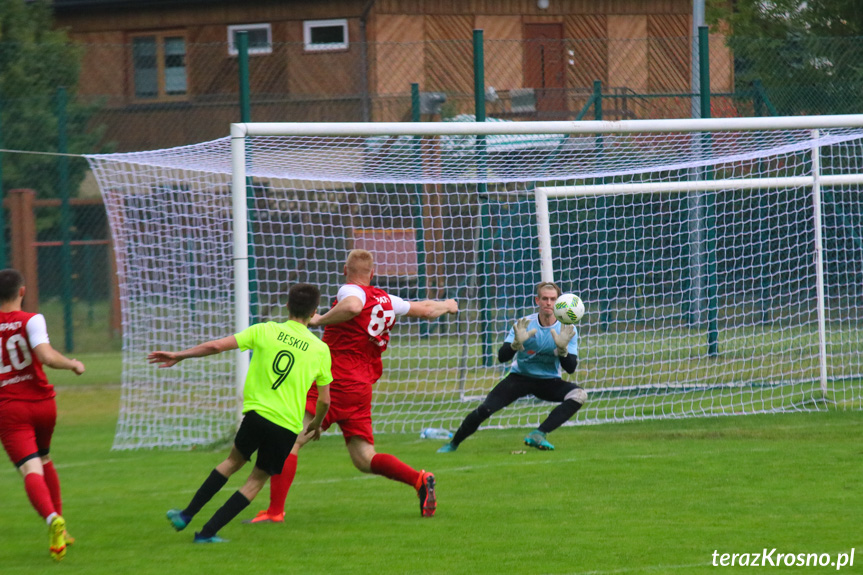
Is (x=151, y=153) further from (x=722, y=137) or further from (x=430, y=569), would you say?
(x=722, y=137)

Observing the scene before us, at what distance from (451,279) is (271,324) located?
742 centimetres

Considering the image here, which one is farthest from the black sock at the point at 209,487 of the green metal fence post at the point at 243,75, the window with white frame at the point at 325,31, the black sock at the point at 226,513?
the window with white frame at the point at 325,31

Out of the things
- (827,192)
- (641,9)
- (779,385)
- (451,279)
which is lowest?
(779,385)

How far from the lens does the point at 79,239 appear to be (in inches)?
679

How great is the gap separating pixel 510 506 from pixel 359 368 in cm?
138

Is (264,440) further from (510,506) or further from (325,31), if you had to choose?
(325,31)

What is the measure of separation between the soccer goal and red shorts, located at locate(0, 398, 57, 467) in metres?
3.89

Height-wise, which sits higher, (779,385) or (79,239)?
(79,239)

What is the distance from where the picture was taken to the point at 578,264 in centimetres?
1266

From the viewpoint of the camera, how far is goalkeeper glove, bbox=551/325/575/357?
30.1ft

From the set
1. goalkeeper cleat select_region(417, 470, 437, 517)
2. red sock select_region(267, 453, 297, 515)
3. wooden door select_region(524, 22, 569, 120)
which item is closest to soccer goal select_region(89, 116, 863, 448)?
wooden door select_region(524, 22, 569, 120)

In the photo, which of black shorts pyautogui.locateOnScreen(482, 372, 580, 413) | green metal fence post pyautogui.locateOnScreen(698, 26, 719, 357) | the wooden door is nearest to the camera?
black shorts pyautogui.locateOnScreen(482, 372, 580, 413)

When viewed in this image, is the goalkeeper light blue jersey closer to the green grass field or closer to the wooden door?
the green grass field

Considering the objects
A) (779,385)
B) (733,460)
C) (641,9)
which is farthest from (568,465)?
(641,9)
